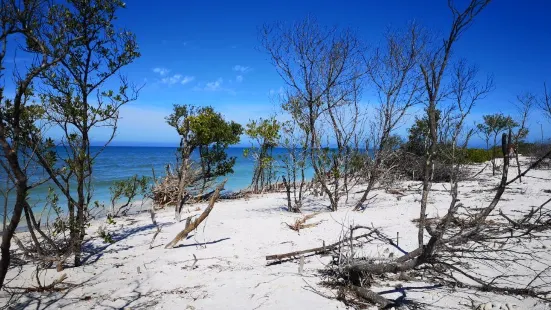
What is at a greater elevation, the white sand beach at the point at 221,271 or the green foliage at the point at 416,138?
the green foliage at the point at 416,138

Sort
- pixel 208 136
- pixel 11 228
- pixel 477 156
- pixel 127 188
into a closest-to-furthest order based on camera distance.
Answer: pixel 11 228, pixel 127 188, pixel 208 136, pixel 477 156

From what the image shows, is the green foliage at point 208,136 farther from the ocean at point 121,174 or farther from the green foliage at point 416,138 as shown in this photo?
the green foliage at point 416,138

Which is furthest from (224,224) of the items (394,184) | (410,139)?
(410,139)

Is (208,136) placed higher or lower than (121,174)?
higher

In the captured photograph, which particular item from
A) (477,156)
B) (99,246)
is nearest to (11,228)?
(99,246)

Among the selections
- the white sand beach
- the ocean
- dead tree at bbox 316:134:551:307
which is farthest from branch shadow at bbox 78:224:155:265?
dead tree at bbox 316:134:551:307

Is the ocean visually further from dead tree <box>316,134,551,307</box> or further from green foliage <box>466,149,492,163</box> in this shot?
green foliage <box>466,149,492,163</box>

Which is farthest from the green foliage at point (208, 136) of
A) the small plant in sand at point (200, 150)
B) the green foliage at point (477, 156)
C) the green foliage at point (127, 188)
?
the green foliage at point (477, 156)

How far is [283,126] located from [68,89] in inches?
247

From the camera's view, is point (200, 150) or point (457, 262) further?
point (200, 150)

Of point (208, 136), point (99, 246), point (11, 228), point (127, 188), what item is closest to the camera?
point (11, 228)

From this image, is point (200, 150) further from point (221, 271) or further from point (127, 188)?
point (221, 271)

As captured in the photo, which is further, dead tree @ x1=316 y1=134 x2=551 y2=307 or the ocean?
the ocean

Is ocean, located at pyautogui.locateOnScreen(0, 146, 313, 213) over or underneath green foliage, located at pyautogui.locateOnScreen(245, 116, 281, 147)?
underneath
